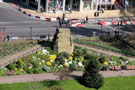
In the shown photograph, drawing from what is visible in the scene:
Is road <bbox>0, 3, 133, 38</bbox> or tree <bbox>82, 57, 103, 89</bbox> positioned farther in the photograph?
road <bbox>0, 3, 133, 38</bbox>

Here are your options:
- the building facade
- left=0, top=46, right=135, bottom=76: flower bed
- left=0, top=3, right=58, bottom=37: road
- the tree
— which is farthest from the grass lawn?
the building facade

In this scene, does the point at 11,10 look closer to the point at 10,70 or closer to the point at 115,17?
the point at 115,17

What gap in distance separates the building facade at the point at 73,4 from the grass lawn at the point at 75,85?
33256mm

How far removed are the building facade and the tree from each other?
3478 centimetres

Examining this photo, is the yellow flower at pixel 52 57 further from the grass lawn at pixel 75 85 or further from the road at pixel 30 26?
the road at pixel 30 26

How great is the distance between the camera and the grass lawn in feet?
114

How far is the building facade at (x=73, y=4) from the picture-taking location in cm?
7012

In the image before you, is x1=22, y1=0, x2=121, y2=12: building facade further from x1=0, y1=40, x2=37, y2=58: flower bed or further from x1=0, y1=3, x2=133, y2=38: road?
x1=0, y1=40, x2=37, y2=58: flower bed

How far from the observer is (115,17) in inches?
2820

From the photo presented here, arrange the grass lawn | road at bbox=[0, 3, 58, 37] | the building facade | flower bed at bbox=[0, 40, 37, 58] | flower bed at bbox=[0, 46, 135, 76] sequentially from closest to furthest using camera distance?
the grass lawn → flower bed at bbox=[0, 46, 135, 76] → flower bed at bbox=[0, 40, 37, 58] → road at bbox=[0, 3, 58, 37] → the building facade

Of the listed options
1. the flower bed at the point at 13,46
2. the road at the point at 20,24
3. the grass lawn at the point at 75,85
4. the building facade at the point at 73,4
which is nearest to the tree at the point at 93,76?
the grass lawn at the point at 75,85

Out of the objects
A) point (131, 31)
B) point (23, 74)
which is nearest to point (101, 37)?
point (131, 31)

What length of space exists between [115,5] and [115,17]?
27.0 ft

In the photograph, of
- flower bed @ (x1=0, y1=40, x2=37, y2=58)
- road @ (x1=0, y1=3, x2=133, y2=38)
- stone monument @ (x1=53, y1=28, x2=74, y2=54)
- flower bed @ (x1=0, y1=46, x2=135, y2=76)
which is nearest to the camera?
flower bed @ (x1=0, y1=46, x2=135, y2=76)
